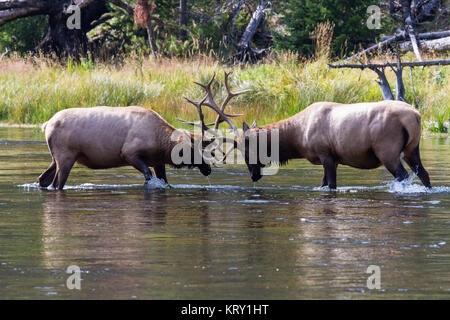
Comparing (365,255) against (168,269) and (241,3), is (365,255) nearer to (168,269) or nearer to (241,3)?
(168,269)

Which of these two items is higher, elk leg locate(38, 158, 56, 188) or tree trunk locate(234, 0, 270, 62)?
tree trunk locate(234, 0, 270, 62)

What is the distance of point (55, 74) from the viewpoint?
26766mm

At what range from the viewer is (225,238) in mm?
8898

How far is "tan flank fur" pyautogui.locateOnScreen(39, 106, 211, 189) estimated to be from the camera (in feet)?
42.4

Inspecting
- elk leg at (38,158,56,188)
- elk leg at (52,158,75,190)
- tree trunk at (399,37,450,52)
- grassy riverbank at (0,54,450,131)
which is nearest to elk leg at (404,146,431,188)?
elk leg at (52,158,75,190)

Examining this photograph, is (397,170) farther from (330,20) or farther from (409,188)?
(330,20)

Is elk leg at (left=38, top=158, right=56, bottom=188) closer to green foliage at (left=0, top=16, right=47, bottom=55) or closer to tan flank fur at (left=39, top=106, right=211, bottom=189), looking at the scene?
tan flank fur at (left=39, top=106, right=211, bottom=189)

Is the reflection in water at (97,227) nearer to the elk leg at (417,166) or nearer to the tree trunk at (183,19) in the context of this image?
the elk leg at (417,166)

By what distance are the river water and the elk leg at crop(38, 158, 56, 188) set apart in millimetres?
209

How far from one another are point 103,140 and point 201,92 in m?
12.6

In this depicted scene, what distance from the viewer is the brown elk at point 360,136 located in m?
12.4

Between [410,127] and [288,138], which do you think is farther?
[288,138]

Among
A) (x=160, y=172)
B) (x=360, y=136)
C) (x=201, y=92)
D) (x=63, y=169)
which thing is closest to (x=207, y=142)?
(x=160, y=172)
